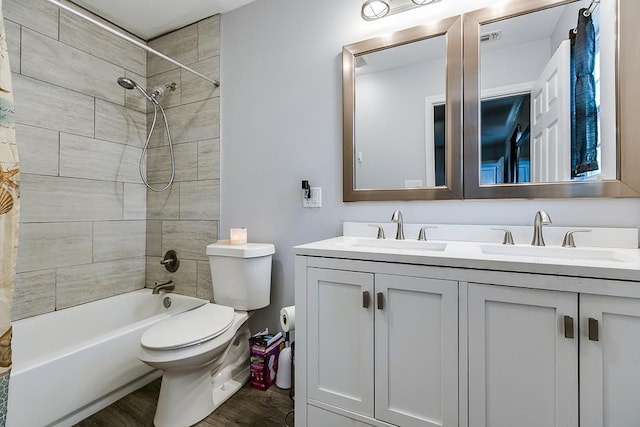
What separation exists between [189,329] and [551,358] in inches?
56.7

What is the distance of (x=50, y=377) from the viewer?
1.36m

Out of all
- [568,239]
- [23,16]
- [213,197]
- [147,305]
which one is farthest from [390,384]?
[23,16]

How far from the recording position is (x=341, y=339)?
1194mm

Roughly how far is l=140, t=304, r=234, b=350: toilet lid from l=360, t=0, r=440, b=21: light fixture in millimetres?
1758

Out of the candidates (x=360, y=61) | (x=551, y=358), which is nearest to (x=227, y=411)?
(x=551, y=358)

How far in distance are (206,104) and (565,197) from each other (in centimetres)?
217

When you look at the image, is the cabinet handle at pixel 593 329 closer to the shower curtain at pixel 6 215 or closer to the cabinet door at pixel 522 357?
the cabinet door at pixel 522 357

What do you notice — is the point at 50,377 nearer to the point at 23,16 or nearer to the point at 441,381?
the point at 441,381

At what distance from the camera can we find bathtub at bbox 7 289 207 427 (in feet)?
4.30

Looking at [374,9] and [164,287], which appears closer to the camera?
[374,9]

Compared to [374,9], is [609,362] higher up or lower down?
lower down

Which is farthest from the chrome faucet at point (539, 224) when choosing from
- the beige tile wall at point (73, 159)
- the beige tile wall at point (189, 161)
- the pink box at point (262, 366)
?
the beige tile wall at point (73, 159)

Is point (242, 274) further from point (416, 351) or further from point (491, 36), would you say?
point (491, 36)

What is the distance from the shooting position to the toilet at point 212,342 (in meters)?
1.38
